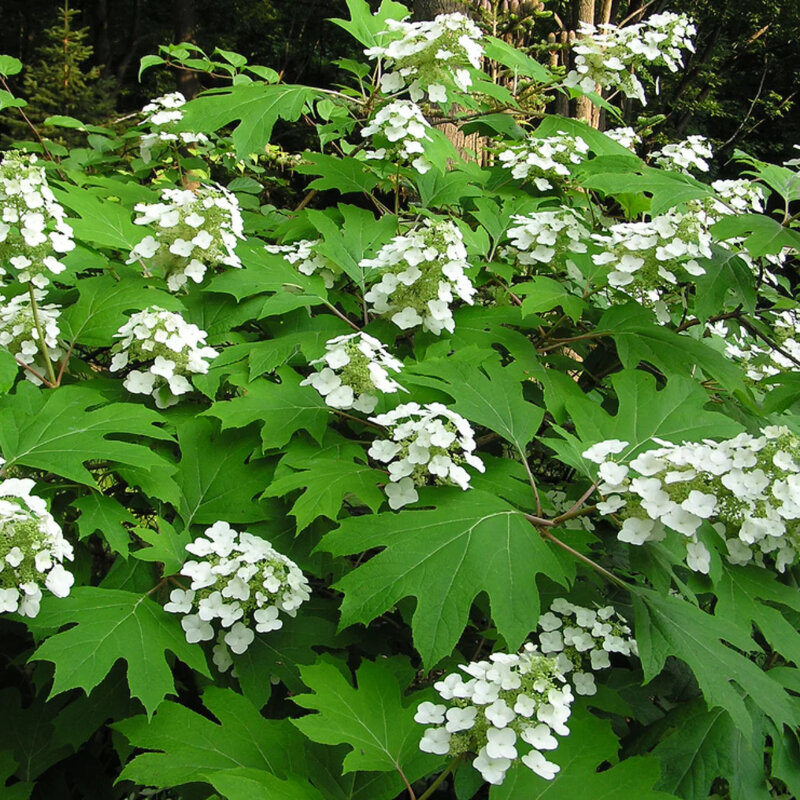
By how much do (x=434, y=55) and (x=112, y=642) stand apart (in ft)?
6.69

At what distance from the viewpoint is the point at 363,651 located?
2.20 metres

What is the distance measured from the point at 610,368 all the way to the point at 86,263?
5.92ft

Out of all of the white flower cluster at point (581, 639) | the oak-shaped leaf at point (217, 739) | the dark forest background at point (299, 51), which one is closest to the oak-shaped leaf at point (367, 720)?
the oak-shaped leaf at point (217, 739)

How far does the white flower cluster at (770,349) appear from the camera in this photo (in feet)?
9.21

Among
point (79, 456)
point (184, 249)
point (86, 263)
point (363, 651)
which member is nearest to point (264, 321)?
point (184, 249)

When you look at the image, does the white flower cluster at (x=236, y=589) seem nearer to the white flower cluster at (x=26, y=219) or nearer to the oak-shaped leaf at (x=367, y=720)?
the oak-shaped leaf at (x=367, y=720)

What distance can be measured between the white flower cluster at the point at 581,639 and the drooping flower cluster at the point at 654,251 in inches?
42.5

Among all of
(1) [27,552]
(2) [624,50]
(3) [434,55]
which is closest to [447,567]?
(1) [27,552]

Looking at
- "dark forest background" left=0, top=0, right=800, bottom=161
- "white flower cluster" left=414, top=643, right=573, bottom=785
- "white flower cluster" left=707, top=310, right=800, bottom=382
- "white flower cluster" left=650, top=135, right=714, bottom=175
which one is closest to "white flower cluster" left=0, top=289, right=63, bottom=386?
"white flower cluster" left=414, top=643, right=573, bottom=785

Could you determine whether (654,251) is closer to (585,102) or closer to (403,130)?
(403,130)

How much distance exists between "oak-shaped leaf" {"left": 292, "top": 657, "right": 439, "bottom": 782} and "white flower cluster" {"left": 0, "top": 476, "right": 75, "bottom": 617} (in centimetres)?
57

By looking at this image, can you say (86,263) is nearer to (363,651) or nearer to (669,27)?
(363,651)

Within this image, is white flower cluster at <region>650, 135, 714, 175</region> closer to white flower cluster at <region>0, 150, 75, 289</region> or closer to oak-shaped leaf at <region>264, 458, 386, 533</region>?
oak-shaped leaf at <region>264, 458, 386, 533</region>

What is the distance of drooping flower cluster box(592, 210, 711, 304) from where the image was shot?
7.91 ft
